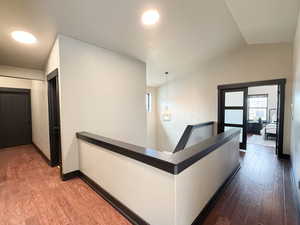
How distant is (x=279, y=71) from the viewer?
13.0 ft

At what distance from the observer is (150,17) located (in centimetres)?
251

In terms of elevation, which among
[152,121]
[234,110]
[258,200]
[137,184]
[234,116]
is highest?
[234,110]

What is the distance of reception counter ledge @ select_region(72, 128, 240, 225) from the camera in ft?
4.39

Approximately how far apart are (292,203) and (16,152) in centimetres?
636

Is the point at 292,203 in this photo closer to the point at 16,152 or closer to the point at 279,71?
the point at 279,71

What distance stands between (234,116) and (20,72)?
606 centimetres

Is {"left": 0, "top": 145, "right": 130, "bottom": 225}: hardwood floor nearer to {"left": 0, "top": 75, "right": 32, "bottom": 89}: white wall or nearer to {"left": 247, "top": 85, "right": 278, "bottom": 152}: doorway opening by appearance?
{"left": 0, "top": 75, "right": 32, "bottom": 89}: white wall

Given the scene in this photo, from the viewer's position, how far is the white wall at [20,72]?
11.4 feet

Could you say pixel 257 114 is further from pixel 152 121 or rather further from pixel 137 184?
pixel 137 184

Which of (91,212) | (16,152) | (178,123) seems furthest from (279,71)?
(16,152)

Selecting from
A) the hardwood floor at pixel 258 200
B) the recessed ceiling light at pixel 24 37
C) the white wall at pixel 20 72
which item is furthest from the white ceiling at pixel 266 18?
the white wall at pixel 20 72

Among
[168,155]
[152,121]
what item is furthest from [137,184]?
[152,121]

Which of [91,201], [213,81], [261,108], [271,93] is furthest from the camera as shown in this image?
[261,108]

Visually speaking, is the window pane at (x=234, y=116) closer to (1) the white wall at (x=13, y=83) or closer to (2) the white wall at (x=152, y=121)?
Answer: (2) the white wall at (x=152, y=121)
